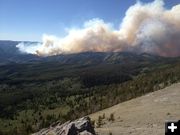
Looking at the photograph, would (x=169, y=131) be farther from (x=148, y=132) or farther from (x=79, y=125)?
(x=148, y=132)

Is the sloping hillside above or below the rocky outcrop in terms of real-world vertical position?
below

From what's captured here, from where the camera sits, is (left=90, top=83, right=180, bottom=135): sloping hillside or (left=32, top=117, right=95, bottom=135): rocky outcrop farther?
(left=90, top=83, right=180, bottom=135): sloping hillside

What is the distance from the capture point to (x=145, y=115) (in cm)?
4038

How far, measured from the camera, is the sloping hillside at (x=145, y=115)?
107ft

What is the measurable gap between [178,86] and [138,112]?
54.1 ft

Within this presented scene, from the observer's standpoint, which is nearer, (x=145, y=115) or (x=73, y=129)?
(x=73, y=129)

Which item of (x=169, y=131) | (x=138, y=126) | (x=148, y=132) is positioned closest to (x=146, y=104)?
(x=138, y=126)

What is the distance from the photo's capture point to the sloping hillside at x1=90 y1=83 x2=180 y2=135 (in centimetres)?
3259

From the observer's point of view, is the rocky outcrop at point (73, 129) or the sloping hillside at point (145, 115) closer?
the rocky outcrop at point (73, 129)

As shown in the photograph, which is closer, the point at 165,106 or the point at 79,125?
the point at 79,125

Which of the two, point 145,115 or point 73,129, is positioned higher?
point 73,129

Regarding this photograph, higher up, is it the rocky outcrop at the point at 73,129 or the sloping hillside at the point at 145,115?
the rocky outcrop at the point at 73,129

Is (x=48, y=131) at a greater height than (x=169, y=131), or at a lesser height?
lesser

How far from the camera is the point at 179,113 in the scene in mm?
39250
